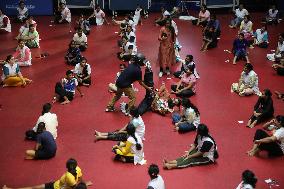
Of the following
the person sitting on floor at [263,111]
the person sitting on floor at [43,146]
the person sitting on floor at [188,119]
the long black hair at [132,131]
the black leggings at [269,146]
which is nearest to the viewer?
the long black hair at [132,131]

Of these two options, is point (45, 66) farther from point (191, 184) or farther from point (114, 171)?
point (191, 184)

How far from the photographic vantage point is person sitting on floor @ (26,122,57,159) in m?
9.33

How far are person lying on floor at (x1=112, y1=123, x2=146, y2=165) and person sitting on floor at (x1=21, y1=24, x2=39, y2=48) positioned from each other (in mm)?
7868

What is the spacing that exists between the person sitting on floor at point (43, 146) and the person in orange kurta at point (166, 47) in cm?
515

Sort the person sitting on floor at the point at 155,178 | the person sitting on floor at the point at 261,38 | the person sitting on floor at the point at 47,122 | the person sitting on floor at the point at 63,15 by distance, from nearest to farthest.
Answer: the person sitting on floor at the point at 155,178 → the person sitting on floor at the point at 47,122 → the person sitting on floor at the point at 261,38 → the person sitting on floor at the point at 63,15

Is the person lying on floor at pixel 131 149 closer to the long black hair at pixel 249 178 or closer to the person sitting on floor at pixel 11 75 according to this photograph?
the long black hair at pixel 249 178

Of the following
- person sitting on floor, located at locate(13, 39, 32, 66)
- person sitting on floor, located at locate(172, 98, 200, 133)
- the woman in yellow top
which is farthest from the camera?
person sitting on floor, located at locate(13, 39, 32, 66)

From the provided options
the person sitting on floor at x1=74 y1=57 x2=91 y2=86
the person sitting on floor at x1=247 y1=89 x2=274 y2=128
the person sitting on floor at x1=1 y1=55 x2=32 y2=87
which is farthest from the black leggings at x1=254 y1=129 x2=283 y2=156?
the person sitting on floor at x1=1 y1=55 x2=32 y2=87

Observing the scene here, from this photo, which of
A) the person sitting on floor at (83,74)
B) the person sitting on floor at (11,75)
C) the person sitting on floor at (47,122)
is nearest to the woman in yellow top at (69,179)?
the person sitting on floor at (47,122)

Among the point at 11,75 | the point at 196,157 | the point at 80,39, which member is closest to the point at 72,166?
the point at 196,157

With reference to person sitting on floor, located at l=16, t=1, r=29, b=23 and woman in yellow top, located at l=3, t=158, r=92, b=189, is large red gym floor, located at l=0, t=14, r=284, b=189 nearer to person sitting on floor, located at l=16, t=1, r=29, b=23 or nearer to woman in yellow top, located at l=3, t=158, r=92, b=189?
woman in yellow top, located at l=3, t=158, r=92, b=189

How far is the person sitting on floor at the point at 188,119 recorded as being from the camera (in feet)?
34.0

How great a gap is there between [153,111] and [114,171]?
280 cm

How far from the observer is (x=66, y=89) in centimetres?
1217
